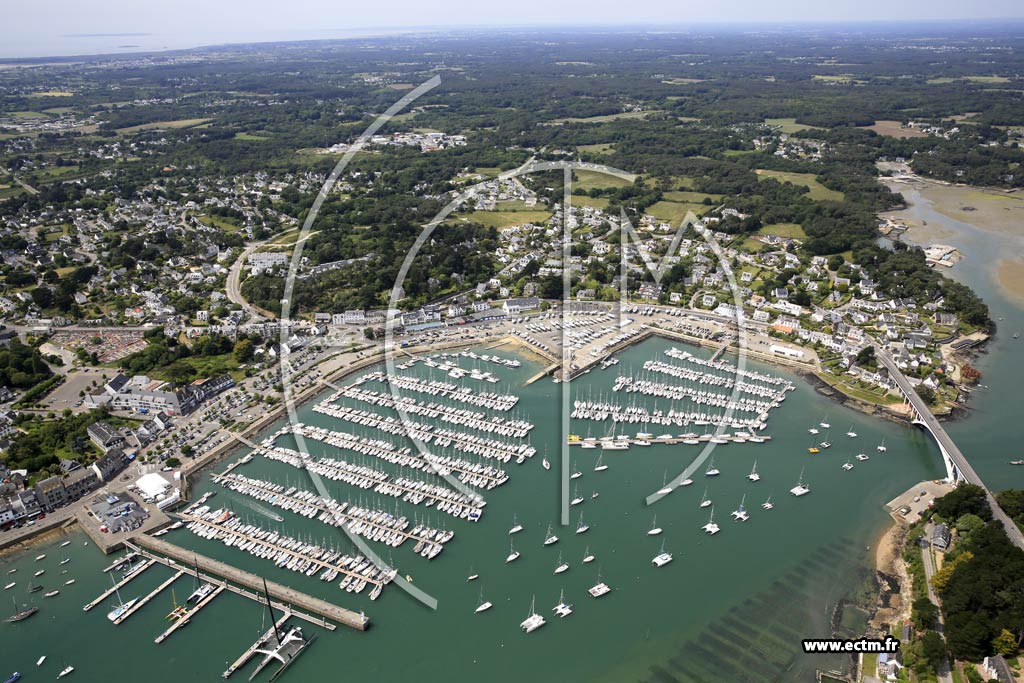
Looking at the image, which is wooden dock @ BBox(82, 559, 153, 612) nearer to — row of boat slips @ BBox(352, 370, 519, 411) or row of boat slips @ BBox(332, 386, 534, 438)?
row of boat slips @ BBox(332, 386, 534, 438)

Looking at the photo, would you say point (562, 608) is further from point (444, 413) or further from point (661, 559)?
point (444, 413)

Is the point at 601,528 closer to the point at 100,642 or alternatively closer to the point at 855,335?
the point at 100,642

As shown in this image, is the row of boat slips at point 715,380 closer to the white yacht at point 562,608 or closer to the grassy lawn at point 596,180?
the white yacht at point 562,608

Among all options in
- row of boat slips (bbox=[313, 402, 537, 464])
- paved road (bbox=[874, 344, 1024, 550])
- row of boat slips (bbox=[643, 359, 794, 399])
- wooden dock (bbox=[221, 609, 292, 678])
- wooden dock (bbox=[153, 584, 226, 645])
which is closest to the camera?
wooden dock (bbox=[221, 609, 292, 678])

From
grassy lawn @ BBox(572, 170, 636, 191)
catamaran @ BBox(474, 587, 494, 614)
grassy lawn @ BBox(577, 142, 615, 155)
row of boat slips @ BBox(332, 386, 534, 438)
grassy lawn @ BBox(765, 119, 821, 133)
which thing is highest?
grassy lawn @ BBox(765, 119, 821, 133)

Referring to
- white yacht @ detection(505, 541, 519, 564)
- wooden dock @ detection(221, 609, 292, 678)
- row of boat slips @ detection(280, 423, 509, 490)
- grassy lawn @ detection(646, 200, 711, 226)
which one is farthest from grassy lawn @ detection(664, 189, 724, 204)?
wooden dock @ detection(221, 609, 292, 678)
